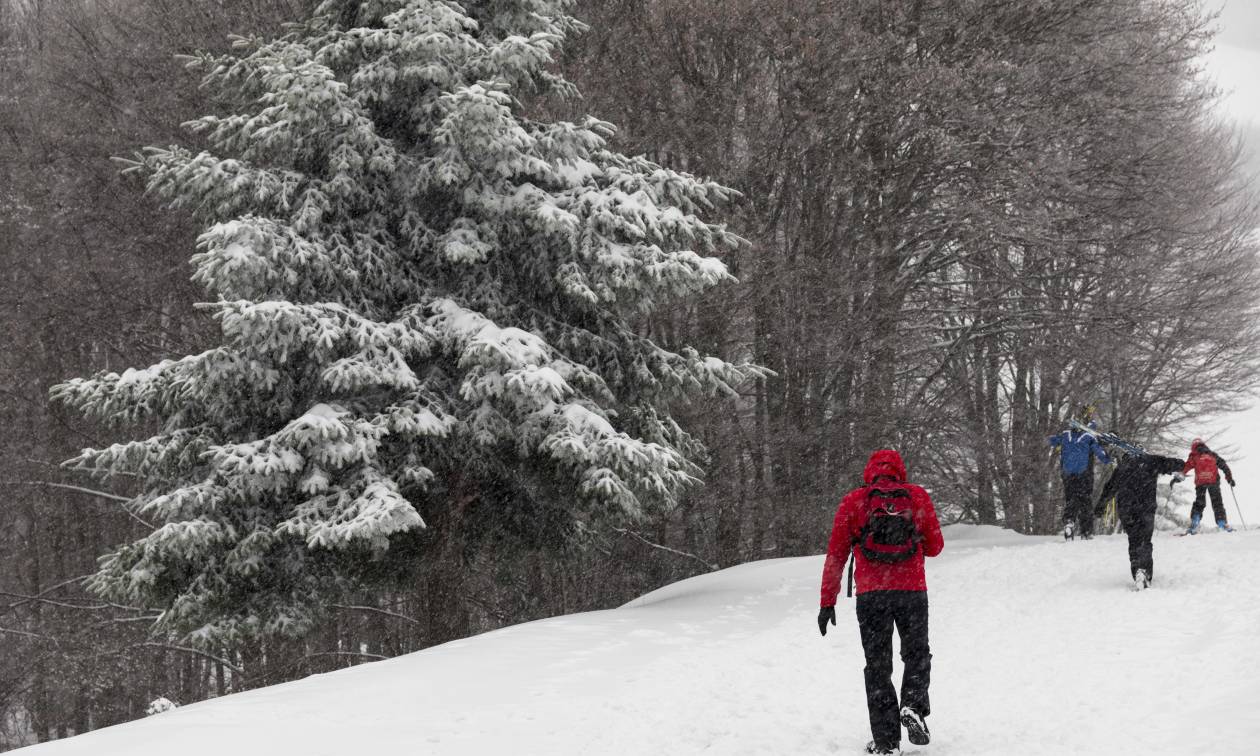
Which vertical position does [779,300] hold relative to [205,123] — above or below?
below

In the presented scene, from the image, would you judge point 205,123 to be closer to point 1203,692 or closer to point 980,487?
point 1203,692

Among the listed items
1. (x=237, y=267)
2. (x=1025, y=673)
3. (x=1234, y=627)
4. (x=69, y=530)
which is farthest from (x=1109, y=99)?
(x=69, y=530)

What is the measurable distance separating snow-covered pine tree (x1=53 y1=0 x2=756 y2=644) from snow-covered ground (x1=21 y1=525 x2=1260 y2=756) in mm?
1693

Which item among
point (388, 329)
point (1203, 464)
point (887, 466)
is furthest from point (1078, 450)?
point (887, 466)

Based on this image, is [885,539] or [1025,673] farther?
[1025,673]

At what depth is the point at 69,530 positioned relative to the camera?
24.2 m

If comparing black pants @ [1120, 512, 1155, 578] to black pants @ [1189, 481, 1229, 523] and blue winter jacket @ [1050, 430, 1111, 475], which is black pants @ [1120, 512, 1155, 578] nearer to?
blue winter jacket @ [1050, 430, 1111, 475]

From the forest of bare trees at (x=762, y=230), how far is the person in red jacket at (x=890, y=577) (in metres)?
10.6

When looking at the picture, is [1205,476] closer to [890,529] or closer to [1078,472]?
[1078,472]

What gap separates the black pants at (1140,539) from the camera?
38.9ft

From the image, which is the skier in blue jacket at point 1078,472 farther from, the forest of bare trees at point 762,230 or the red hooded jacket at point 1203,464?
the forest of bare trees at point 762,230

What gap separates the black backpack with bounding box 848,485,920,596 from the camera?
6.68 m

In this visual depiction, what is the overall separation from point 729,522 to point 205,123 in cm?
1094

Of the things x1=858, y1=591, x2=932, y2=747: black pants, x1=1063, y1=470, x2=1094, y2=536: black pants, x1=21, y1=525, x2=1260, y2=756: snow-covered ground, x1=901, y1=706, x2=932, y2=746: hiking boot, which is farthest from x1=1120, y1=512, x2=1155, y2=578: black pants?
x1=901, y1=706, x2=932, y2=746: hiking boot
